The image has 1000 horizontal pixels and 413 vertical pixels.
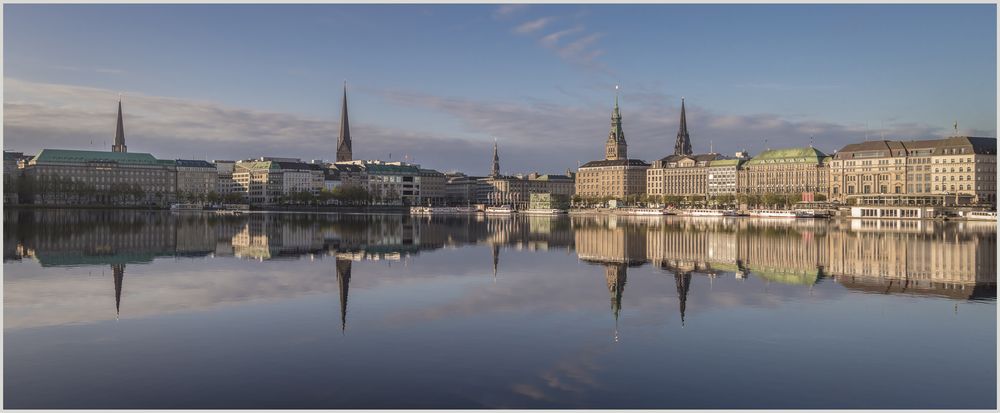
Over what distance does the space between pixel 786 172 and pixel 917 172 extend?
41833 mm

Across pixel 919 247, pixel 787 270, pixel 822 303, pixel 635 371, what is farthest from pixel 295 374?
pixel 919 247

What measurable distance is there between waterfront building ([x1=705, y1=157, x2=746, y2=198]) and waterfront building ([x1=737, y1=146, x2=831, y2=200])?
4.54 feet

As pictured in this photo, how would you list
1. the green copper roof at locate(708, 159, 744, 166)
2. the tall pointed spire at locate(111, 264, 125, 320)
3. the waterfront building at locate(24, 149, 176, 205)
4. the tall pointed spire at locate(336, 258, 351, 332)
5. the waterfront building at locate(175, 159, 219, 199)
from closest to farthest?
the tall pointed spire at locate(336, 258, 351, 332)
the tall pointed spire at locate(111, 264, 125, 320)
the waterfront building at locate(24, 149, 176, 205)
the green copper roof at locate(708, 159, 744, 166)
the waterfront building at locate(175, 159, 219, 199)

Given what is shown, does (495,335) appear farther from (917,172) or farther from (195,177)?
(195,177)

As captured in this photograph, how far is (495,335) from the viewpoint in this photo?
16.1 m

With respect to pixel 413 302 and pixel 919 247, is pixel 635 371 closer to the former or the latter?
pixel 413 302

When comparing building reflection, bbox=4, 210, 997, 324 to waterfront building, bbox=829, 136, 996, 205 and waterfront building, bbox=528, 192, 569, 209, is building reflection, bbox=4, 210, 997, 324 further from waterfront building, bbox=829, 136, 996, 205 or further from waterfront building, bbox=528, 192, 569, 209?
waterfront building, bbox=528, 192, 569, 209

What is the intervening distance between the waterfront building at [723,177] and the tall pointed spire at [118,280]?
6344 inches

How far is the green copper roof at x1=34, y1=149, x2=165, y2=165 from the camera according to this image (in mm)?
167375

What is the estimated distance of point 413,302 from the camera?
2102 cm

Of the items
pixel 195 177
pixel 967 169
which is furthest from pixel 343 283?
pixel 195 177

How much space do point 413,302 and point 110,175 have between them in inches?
6773

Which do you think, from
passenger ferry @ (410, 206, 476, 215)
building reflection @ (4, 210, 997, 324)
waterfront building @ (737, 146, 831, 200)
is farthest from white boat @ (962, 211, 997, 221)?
passenger ferry @ (410, 206, 476, 215)

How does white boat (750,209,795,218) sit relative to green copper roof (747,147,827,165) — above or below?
below
